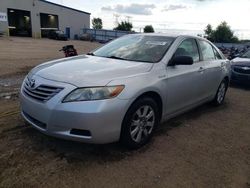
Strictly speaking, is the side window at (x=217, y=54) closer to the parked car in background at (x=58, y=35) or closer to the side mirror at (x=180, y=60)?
the side mirror at (x=180, y=60)

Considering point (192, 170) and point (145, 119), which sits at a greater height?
point (145, 119)

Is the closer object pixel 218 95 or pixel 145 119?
pixel 145 119

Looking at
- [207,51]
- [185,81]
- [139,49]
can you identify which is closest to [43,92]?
[139,49]

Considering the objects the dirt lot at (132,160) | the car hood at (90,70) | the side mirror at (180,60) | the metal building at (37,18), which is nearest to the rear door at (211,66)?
the dirt lot at (132,160)

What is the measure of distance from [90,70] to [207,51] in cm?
307

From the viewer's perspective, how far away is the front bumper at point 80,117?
332 centimetres

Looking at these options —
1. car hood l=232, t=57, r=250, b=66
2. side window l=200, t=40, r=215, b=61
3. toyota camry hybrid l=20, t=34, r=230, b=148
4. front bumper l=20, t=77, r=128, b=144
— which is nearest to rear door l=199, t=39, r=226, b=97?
side window l=200, t=40, r=215, b=61

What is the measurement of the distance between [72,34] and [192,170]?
52116 mm

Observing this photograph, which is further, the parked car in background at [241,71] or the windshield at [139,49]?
the parked car in background at [241,71]

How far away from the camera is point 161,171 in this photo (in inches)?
138

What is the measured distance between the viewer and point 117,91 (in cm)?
A: 350

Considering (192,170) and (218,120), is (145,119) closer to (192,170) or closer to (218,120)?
(192,170)

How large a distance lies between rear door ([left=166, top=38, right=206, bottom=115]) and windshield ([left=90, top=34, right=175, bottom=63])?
0.84 feet

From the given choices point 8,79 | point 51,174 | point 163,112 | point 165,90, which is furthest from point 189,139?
point 8,79
